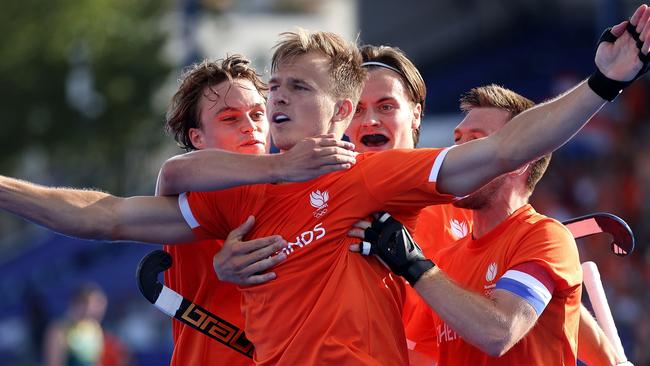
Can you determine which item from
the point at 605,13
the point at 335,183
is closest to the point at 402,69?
the point at 335,183

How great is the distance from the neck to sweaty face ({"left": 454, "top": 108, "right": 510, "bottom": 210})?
30 millimetres

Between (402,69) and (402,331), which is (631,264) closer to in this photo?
(402,69)

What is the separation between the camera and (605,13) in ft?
47.2

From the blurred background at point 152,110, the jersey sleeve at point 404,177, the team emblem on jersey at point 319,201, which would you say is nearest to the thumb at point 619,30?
the jersey sleeve at point 404,177

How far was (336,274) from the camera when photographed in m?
4.54

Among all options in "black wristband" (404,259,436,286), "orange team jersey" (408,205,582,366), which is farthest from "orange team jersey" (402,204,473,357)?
"black wristband" (404,259,436,286)

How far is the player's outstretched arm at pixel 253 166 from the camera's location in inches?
177

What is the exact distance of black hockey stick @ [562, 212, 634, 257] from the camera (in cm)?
515

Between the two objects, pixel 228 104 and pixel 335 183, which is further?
pixel 228 104

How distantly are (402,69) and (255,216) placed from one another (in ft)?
5.56

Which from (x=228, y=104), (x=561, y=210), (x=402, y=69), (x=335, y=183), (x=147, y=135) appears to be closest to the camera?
(x=335, y=183)

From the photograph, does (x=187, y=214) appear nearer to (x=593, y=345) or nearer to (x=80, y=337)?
(x=593, y=345)

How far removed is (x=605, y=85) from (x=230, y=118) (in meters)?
2.13

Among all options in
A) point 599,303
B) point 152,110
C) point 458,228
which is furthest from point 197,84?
point 152,110
